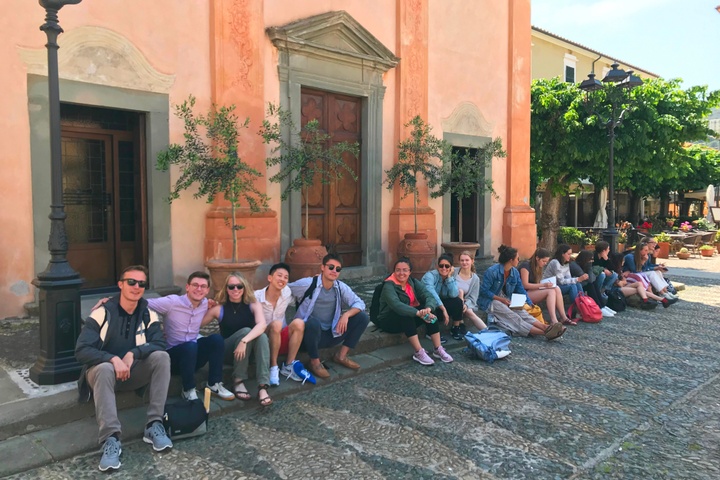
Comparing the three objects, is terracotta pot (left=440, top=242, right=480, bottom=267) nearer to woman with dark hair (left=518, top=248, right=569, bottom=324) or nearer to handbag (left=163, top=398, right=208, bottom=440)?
woman with dark hair (left=518, top=248, right=569, bottom=324)

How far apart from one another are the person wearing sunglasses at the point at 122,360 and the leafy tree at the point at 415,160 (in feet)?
20.4

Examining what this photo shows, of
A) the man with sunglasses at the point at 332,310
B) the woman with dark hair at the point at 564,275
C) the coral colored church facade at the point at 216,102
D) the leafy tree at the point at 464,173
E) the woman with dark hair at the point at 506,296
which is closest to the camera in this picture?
the man with sunglasses at the point at 332,310

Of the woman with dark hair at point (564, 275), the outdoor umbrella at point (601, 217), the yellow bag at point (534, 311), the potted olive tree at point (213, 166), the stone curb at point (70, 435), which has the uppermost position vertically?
the potted olive tree at point (213, 166)

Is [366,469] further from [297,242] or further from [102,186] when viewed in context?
[102,186]

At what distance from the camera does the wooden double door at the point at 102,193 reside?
706 centimetres

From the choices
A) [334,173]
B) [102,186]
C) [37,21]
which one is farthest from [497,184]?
[37,21]

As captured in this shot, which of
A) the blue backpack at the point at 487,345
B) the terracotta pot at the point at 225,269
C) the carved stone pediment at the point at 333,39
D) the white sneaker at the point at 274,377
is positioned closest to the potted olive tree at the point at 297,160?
the terracotta pot at the point at 225,269

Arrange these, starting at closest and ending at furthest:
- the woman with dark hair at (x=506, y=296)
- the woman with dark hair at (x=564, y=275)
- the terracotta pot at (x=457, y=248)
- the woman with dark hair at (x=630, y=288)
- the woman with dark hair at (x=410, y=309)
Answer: the woman with dark hair at (x=410, y=309)
the woman with dark hair at (x=506, y=296)
the woman with dark hair at (x=564, y=275)
the woman with dark hair at (x=630, y=288)
the terracotta pot at (x=457, y=248)

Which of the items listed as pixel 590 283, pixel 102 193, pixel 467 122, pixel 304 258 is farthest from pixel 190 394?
pixel 467 122

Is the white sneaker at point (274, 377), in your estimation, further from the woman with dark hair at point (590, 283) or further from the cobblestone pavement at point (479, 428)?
the woman with dark hair at point (590, 283)

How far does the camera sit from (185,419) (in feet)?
12.6

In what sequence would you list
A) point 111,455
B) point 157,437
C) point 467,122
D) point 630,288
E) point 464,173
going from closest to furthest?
1. point 111,455
2. point 157,437
3. point 630,288
4. point 464,173
5. point 467,122

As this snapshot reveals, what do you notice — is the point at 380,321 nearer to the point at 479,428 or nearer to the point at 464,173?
the point at 479,428

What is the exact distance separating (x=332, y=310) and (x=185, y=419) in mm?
1924
